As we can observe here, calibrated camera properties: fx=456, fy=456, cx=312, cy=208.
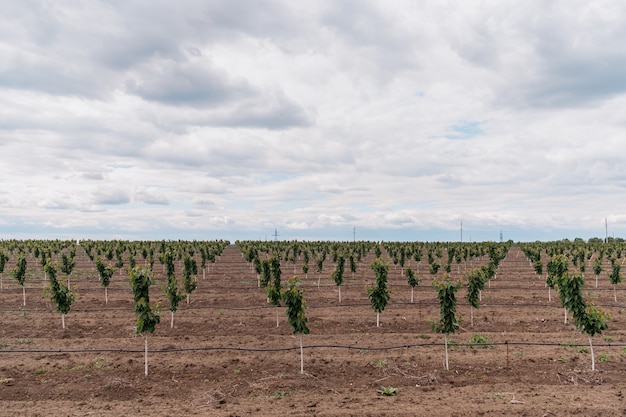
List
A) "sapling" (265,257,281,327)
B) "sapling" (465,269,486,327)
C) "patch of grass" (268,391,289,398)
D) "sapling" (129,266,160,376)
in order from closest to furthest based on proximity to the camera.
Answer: "patch of grass" (268,391,289,398) → "sapling" (129,266,160,376) → "sapling" (465,269,486,327) → "sapling" (265,257,281,327)

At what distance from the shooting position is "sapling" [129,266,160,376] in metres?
16.8

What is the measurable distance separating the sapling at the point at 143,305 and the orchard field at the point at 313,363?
152 cm

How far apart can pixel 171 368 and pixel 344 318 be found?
1119cm

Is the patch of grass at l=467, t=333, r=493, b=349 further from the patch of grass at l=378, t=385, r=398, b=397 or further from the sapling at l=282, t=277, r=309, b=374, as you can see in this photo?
the sapling at l=282, t=277, r=309, b=374

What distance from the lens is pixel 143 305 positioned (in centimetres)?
1680

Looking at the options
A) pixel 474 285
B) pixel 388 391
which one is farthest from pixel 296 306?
pixel 474 285

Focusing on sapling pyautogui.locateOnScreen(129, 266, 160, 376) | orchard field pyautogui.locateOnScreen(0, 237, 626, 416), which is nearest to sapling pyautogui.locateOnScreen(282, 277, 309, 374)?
orchard field pyautogui.locateOnScreen(0, 237, 626, 416)

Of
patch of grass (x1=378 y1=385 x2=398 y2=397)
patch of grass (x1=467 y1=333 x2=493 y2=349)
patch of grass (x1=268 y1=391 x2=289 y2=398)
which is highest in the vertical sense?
patch of grass (x1=467 y1=333 x2=493 y2=349)

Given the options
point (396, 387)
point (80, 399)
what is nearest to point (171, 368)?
point (80, 399)

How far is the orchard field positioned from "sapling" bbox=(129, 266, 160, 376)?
5.00ft

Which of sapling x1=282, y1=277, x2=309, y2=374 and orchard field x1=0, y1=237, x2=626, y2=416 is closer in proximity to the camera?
orchard field x1=0, y1=237, x2=626, y2=416

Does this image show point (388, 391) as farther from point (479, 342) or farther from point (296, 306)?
point (479, 342)

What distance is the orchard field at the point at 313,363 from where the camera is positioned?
1372cm

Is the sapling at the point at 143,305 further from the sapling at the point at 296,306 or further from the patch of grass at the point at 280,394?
the patch of grass at the point at 280,394
